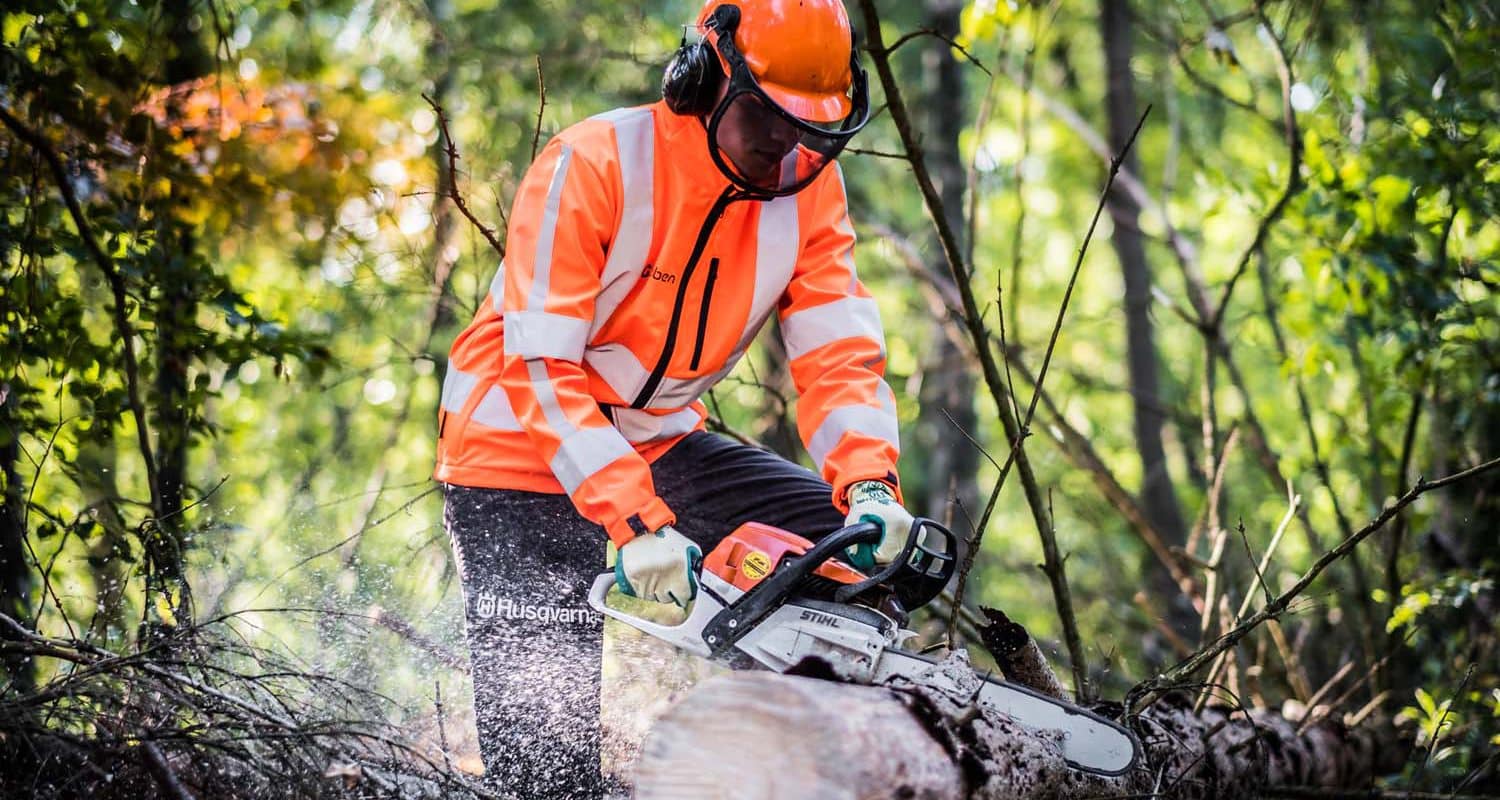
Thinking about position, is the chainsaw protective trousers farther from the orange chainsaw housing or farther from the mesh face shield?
the mesh face shield

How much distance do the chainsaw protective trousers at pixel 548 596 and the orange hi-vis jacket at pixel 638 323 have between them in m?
0.12

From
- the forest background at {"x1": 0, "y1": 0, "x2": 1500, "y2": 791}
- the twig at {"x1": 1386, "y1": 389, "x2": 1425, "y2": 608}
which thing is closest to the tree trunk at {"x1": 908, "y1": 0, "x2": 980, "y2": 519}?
the forest background at {"x1": 0, "y1": 0, "x2": 1500, "y2": 791}

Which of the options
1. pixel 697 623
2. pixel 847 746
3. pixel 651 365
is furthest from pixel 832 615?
pixel 651 365

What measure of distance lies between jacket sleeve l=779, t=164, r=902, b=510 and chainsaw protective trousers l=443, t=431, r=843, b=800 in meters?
0.20

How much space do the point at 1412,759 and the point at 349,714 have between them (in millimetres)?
3517

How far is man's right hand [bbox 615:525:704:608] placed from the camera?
2.61 m

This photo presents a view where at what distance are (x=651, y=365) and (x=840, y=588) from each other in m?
0.79

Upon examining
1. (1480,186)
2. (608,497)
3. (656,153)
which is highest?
(1480,186)

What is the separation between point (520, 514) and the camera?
3.03m

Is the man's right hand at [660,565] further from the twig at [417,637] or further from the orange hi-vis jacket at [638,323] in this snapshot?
the twig at [417,637]

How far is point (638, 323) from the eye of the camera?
115 inches

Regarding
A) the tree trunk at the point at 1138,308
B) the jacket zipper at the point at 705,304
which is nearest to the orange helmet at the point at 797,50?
the jacket zipper at the point at 705,304

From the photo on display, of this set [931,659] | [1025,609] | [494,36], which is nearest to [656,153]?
[931,659]

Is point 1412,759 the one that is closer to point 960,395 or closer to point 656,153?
point 656,153
